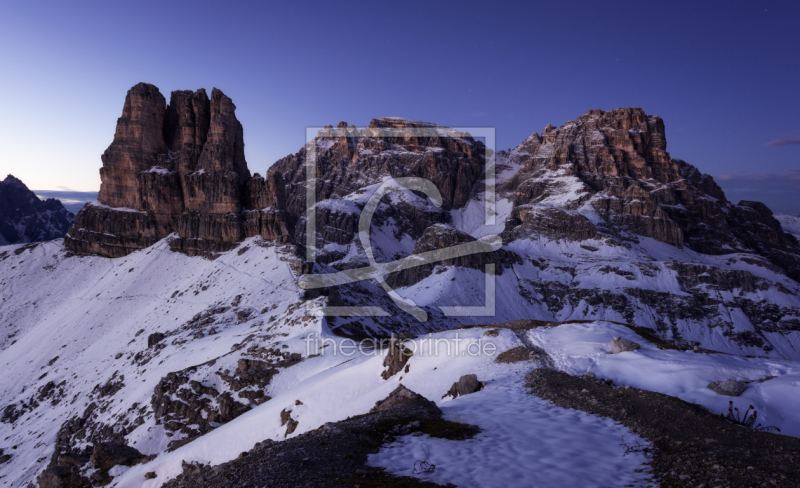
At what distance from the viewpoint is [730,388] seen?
1569cm

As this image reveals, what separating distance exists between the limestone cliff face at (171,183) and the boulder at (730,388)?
261 feet

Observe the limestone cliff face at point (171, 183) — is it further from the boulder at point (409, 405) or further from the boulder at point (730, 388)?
the boulder at point (730, 388)

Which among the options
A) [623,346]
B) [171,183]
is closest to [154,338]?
[171,183]

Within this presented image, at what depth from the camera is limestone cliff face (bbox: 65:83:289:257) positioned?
87.4 meters

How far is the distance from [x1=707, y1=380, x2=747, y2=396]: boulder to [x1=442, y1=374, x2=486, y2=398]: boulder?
948 centimetres

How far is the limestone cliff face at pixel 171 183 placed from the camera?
87375 mm

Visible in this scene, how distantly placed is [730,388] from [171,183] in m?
102

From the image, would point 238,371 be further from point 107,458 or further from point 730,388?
point 730,388

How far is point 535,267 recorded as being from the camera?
461ft

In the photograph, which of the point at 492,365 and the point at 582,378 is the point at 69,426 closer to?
the point at 492,365

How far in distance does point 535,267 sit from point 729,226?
11690 cm

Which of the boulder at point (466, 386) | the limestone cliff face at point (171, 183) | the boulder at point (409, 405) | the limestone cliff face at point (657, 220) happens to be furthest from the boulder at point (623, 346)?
the limestone cliff face at point (657, 220)

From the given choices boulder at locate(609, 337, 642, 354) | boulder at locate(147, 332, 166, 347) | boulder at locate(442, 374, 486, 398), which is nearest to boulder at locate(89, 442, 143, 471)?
boulder at locate(442, 374, 486, 398)

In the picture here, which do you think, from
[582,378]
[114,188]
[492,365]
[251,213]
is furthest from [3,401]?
[582,378]
